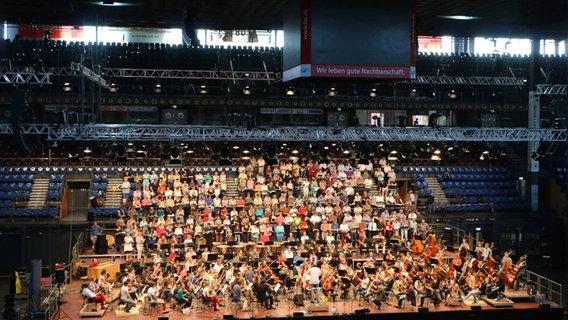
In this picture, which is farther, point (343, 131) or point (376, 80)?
point (343, 131)

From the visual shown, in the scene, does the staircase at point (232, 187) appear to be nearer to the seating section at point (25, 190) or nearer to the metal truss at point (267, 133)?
the metal truss at point (267, 133)

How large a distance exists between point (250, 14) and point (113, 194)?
A: 51.0 ft

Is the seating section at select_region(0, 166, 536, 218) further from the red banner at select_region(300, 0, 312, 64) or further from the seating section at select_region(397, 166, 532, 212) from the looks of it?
the red banner at select_region(300, 0, 312, 64)

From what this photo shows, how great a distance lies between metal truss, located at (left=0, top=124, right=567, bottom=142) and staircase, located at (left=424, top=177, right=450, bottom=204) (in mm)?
5990

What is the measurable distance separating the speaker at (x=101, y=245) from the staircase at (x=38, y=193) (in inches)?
204

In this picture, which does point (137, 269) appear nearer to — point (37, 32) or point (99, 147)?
point (99, 147)

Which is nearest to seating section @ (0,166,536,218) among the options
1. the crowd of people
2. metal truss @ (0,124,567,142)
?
the crowd of people

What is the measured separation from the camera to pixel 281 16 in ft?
64.3

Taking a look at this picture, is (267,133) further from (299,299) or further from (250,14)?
(250,14)

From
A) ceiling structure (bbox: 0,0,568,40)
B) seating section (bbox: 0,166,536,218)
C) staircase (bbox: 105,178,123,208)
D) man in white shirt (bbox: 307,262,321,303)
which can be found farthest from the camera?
staircase (bbox: 105,178,123,208)

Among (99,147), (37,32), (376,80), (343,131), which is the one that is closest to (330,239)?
(343,131)

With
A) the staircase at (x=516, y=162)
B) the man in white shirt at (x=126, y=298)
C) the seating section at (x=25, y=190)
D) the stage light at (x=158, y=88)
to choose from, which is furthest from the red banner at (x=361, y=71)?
the staircase at (x=516, y=162)

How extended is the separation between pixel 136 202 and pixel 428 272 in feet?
40.3

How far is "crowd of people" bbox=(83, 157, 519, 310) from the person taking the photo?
22.7 m
